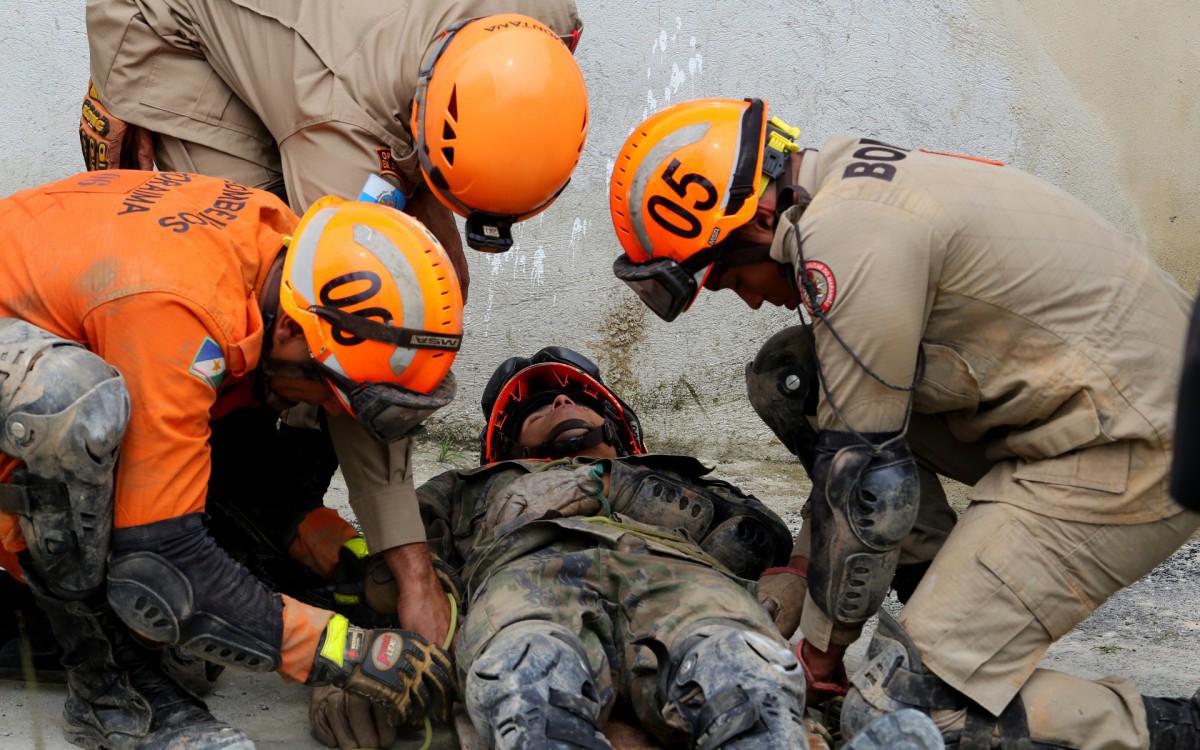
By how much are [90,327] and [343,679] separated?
1027 mm

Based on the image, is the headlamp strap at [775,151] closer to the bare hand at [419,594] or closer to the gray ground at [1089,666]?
the bare hand at [419,594]

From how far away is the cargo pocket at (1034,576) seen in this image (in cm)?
304

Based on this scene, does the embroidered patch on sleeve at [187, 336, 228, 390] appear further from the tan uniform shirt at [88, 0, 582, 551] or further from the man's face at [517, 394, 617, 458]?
the man's face at [517, 394, 617, 458]

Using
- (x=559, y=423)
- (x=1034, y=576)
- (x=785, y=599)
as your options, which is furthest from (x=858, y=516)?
(x=559, y=423)

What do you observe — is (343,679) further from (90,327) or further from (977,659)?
(977,659)

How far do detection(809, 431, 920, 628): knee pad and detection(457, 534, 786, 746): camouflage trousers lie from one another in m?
0.21

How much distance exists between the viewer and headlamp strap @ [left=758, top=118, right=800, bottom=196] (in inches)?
127

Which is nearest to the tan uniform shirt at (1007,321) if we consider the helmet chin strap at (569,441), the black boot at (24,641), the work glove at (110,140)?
the helmet chin strap at (569,441)

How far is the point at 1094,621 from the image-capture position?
13.7 ft

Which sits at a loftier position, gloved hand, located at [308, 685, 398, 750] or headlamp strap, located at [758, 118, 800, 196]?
headlamp strap, located at [758, 118, 800, 196]

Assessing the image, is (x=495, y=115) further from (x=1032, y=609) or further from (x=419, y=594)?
(x=1032, y=609)

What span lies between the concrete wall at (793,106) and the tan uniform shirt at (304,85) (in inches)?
62.5

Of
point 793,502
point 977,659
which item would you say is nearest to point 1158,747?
point 977,659

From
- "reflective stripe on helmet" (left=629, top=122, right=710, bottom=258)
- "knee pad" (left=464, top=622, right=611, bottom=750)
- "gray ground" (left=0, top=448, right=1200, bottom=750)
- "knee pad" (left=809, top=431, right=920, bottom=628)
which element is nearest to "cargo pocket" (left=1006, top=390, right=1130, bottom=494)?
"knee pad" (left=809, top=431, right=920, bottom=628)
